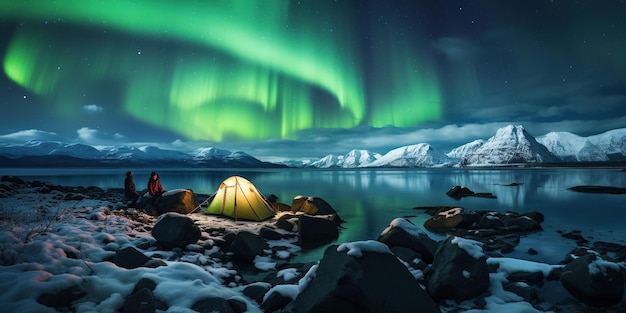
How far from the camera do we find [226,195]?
19250 mm

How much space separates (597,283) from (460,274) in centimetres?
389

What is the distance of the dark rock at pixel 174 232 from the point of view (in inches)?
457

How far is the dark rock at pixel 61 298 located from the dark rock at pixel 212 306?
2.23m

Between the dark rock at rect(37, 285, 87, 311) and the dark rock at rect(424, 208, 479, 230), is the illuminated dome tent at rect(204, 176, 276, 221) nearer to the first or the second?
the dark rock at rect(424, 208, 479, 230)

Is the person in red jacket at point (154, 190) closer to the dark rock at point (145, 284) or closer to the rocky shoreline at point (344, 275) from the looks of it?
the rocky shoreline at point (344, 275)

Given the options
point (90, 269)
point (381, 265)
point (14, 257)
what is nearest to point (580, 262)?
point (381, 265)

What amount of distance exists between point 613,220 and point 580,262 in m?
21.8

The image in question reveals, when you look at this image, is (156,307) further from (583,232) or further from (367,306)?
(583,232)

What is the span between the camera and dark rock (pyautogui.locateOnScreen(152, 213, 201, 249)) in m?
11.6

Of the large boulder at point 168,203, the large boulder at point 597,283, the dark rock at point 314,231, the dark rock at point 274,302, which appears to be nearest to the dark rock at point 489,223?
the dark rock at point 314,231

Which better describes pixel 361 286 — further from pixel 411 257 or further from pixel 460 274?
pixel 411 257

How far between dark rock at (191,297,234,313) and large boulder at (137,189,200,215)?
13929 millimetres

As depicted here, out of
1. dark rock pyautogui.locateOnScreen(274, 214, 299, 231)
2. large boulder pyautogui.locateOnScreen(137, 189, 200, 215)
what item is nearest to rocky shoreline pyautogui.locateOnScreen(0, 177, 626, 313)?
dark rock pyautogui.locateOnScreen(274, 214, 299, 231)

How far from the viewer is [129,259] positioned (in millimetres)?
8531
